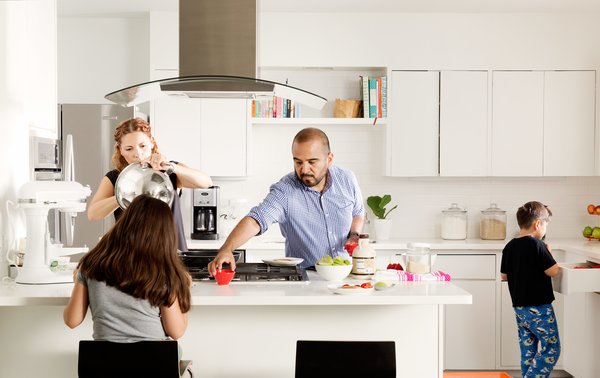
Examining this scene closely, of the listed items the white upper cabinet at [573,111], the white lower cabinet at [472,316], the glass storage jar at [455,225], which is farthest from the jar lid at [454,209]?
the white upper cabinet at [573,111]

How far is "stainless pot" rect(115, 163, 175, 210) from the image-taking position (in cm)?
327

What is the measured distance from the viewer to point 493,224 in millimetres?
5883

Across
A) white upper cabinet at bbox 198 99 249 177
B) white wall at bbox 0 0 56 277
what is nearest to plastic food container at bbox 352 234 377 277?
white wall at bbox 0 0 56 277

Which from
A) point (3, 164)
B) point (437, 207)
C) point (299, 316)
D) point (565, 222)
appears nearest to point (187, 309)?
point (299, 316)

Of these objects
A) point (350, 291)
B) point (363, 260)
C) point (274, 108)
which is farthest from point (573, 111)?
point (350, 291)

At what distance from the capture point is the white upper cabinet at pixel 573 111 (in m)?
5.76

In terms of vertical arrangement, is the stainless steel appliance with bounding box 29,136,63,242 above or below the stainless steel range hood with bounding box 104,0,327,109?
below

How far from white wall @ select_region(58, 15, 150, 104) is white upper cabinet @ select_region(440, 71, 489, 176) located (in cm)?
230

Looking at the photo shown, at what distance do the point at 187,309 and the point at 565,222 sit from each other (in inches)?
162

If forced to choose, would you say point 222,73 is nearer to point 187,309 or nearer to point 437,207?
point 187,309

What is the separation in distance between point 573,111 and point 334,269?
3.22 metres

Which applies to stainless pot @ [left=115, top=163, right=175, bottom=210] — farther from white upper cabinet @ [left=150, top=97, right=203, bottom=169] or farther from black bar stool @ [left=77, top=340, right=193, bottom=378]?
white upper cabinet @ [left=150, top=97, right=203, bottom=169]

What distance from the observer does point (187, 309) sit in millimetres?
2766

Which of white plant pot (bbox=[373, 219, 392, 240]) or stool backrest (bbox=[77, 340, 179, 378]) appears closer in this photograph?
stool backrest (bbox=[77, 340, 179, 378])
